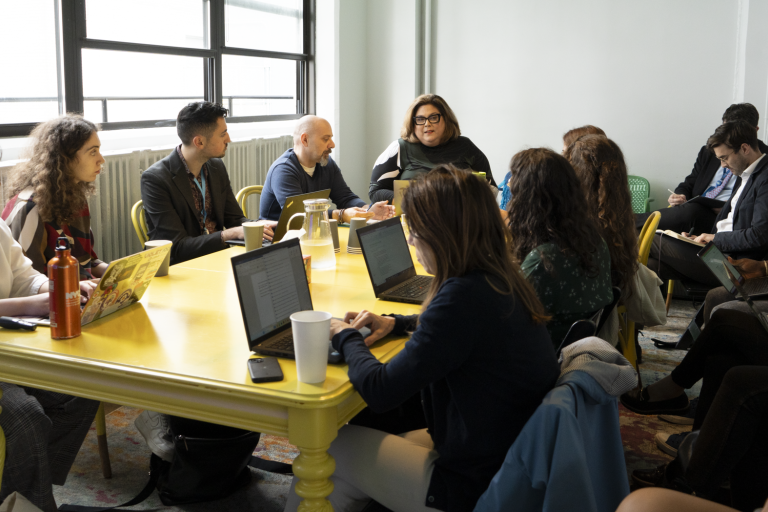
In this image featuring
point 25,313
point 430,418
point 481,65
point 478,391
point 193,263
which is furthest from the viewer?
point 481,65

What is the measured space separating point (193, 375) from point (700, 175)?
428 centimetres

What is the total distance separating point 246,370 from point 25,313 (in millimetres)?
701

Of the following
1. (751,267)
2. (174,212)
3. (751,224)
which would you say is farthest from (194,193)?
(751,224)

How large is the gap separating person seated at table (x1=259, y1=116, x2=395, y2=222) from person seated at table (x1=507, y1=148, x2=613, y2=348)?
141 centimetres

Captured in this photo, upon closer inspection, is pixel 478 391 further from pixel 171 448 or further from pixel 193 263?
pixel 193 263

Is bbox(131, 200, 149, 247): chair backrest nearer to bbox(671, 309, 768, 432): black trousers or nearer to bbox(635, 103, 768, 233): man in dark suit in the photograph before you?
bbox(671, 309, 768, 432): black trousers

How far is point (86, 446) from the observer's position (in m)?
2.53

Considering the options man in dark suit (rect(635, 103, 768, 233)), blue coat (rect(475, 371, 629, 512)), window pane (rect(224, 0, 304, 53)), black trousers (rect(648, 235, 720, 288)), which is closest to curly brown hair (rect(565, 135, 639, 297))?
blue coat (rect(475, 371, 629, 512))

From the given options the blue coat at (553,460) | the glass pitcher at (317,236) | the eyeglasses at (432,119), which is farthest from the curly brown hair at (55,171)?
the eyeglasses at (432,119)

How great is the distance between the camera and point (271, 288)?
1.61 metres

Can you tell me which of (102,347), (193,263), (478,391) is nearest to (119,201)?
(193,263)

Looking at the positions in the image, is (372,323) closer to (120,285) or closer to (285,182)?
(120,285)

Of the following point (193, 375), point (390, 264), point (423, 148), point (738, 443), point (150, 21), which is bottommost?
point (738, 443)

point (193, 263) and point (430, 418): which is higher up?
point (193, 263)
